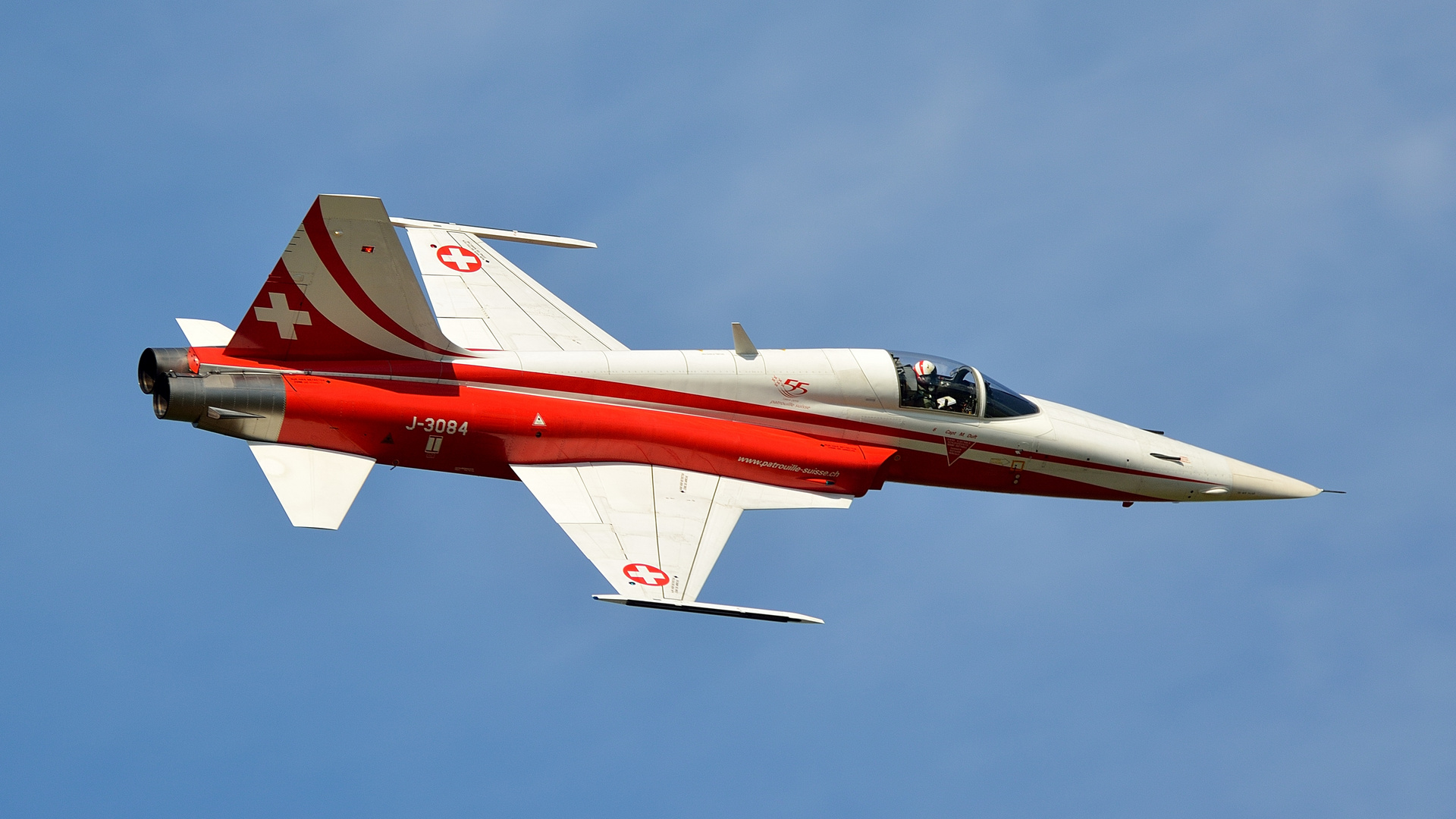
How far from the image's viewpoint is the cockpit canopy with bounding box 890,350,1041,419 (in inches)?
1035

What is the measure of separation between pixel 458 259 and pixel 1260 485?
1394 cm

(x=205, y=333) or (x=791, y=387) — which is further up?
(x=791, y=387)

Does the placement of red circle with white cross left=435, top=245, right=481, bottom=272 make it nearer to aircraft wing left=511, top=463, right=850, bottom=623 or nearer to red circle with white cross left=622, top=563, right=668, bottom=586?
aircraft wing left=511, top=463, right=850, bottom=623

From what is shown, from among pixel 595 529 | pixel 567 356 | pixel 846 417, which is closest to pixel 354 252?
pixel 567 356

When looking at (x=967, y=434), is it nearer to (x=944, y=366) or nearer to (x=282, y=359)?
(x=944, y=366)

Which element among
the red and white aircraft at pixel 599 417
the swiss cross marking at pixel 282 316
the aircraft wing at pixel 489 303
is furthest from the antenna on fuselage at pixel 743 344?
the swiss cross marking at pixel 282 316

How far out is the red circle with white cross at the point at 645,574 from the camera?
22.7 meters

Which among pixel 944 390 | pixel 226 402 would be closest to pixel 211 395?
pixel 226 402

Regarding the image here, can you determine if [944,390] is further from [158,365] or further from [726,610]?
[158,365]

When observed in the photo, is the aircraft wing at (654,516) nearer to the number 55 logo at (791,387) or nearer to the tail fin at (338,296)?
the number 55 logo at (791,387)

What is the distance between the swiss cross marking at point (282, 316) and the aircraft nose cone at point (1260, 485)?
15.1m

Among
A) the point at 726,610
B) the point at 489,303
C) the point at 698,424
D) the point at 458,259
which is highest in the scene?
the point at 458,259

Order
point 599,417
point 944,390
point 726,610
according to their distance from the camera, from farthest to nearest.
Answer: point 944,390
point 599,417
point 726,610

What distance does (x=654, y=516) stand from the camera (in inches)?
945
